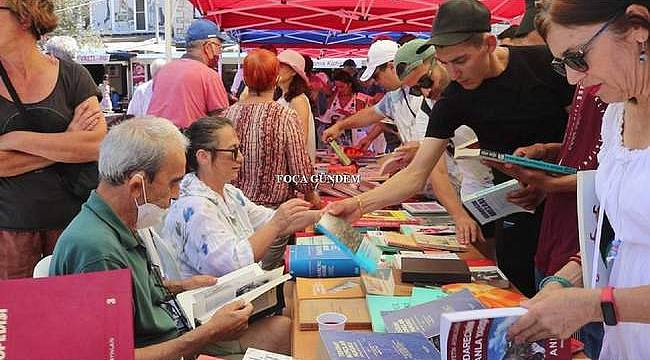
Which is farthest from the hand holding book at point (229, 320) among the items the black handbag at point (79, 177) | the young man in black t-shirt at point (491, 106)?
the black handbag at point (79, 177)

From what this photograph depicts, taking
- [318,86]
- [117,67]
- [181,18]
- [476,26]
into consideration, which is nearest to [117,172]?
[476,26]

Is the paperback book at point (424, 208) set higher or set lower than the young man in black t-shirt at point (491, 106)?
Answer: lower

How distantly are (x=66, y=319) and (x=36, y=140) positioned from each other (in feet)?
4.37

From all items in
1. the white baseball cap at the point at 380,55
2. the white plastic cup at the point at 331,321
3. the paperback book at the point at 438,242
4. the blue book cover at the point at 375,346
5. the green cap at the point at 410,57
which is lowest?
the paperback book at the point at 438,242

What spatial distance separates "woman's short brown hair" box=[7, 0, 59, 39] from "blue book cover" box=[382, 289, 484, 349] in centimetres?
153

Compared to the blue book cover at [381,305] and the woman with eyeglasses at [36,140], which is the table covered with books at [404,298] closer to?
the blue book cover at [381,305]

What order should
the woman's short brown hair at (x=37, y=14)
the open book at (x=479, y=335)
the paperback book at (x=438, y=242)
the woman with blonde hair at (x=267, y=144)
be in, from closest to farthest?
1. the open book at (x=479, y=335)
2. the woman's short brown hair at (x=37, y=14)
3. the paperback book at (x=438, y=242)
4. the woman with blonde hair at (x=267, y=144)

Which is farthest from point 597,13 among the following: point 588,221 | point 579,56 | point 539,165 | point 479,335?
point 539,165

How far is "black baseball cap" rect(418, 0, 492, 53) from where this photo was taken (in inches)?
95.8

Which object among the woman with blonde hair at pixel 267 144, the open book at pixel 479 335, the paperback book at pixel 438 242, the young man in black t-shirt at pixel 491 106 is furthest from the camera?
the woman with blonde hair at pixel 267 144

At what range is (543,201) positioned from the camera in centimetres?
261

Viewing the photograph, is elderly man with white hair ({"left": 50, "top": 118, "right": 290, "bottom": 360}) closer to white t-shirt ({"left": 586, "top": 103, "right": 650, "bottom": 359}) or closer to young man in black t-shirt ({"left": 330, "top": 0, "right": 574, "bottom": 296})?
young man in black t-shirt ({"left": 330, "top": 0, "right": 574, "bottom": 296})

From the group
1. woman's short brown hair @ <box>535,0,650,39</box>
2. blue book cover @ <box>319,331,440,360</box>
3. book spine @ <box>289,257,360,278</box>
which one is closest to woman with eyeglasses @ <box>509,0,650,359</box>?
woman's short brown hair @ <box>535,0,650,39</box>

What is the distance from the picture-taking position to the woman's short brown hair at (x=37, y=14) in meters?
2.20
